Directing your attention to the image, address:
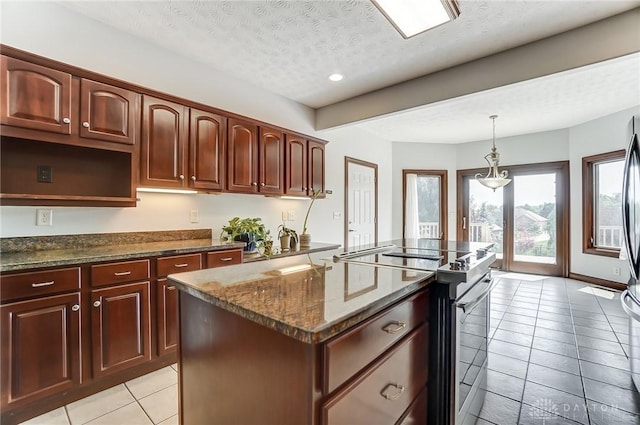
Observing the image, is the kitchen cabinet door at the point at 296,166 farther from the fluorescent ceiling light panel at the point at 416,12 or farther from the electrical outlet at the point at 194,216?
the fluorescent ceiling light panel at the point at 416,12

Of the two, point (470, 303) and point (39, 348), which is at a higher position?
point (470, 303)

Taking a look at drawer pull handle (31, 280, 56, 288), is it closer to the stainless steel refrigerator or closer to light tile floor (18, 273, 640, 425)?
light tile floor (18, 273, 640, 425)

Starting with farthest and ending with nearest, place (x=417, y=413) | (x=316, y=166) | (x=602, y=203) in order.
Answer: (x=602, y=203) → (x=316, y=166) → (x=417, y=413)

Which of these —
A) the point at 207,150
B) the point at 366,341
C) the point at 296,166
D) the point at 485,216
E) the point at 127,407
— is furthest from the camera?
the point at 485,216

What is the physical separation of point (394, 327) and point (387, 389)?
0.70ft

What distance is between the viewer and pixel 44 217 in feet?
7.06

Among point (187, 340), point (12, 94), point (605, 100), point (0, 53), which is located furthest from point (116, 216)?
point (605, 100)

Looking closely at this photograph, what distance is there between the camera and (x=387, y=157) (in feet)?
20.3

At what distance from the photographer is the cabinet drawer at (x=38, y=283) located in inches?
63.6

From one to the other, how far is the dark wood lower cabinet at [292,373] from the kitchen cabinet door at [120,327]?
42.0 inches

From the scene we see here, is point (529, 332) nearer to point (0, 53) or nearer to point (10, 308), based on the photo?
point (10, 308)

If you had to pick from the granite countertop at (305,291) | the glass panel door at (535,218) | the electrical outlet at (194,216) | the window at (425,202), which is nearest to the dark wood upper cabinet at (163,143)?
the electrical outlet at (194,216)

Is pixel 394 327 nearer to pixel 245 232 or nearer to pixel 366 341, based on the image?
pixel 366 341

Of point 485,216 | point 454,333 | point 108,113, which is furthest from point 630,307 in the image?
point 485,216
